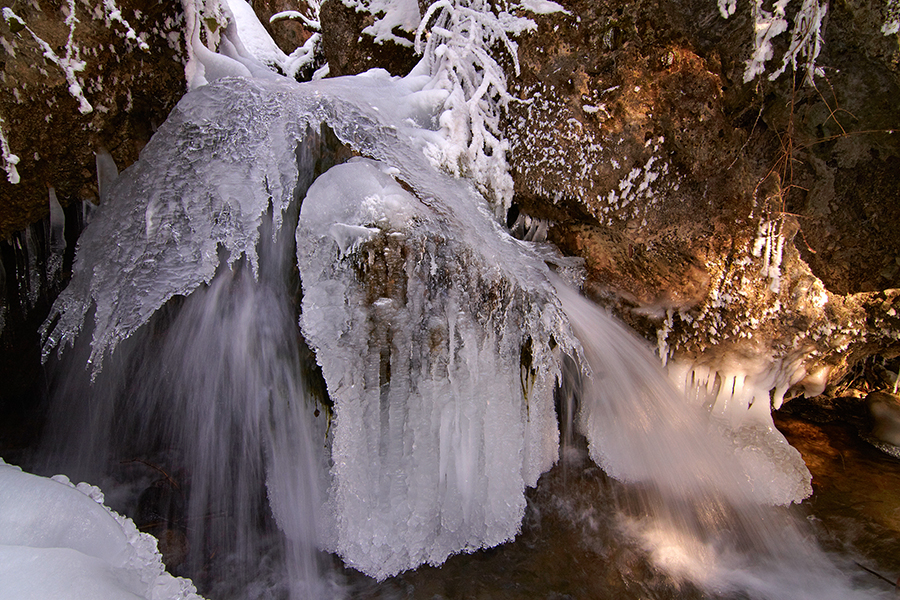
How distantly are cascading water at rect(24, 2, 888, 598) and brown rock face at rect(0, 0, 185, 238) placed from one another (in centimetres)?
23

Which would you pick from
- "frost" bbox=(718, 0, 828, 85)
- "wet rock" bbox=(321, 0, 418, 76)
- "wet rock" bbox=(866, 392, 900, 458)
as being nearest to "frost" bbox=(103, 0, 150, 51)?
"wet rock" bbox=(321, 0, 418, 76)

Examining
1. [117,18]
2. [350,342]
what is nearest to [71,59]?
[117,18]

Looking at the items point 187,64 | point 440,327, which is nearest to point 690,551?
point 440,327

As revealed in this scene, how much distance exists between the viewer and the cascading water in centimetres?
210

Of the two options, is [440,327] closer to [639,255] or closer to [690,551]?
[639,255]

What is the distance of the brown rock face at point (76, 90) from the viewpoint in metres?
1.99

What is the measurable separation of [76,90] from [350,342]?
5.62 ft

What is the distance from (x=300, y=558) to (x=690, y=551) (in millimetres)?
2035

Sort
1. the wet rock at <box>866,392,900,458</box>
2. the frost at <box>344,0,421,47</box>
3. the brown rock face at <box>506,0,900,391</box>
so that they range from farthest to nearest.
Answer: the frost at <box>344,0,421,47</box> → the wet rock at <box>866,392,900,458</box> → the brown rock face at <box>506,0,900,391</box>

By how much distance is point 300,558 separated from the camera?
7.70 ft

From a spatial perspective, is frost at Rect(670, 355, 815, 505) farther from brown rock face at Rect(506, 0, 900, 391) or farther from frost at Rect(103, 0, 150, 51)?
frost at Rect(103, 0, 150, 51)

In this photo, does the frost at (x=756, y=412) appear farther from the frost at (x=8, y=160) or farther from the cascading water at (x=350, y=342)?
the frost at (x=8, y=160)

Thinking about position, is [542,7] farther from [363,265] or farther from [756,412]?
[756,412]

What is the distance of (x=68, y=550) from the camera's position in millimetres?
1342
